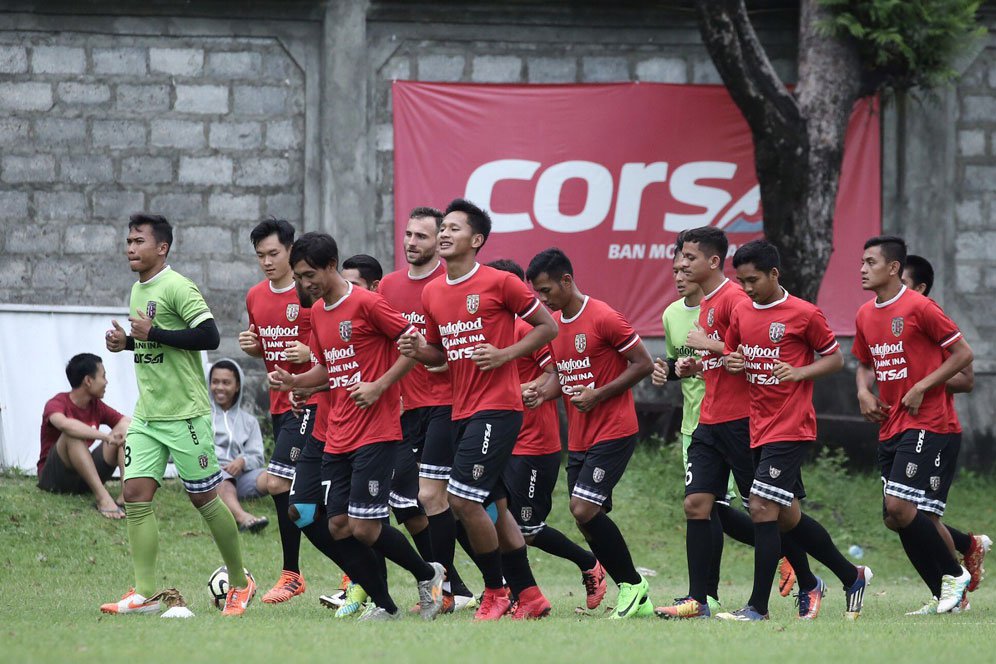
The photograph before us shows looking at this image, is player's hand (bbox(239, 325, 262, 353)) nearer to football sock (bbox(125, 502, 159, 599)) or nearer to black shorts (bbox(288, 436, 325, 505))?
black shorts (bbox(288, 436, 325, 505))

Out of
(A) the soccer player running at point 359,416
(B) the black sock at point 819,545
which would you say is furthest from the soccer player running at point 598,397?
(A) the soccer player running at point 359,416

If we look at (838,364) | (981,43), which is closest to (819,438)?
(981,43)

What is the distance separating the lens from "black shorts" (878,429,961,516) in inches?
349

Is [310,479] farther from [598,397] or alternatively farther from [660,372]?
[660,372]

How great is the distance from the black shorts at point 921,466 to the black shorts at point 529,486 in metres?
2.13

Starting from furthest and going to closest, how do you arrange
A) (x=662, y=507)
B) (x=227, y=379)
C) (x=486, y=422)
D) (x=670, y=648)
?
(x=662, y=507)
(x=227, y=379)
(x=486, y=422)
(x=670, y=648)

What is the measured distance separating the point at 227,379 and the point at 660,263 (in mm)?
5285

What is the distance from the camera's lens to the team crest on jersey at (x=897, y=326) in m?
8.97

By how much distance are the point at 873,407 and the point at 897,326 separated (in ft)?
1.75

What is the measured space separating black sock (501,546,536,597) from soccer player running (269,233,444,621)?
17.0 inches

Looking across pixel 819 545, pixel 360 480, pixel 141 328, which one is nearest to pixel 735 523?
pixel 819 545

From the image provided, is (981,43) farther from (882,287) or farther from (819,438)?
(882,287)

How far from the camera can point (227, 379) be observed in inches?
496

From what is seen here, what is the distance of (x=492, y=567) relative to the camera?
8172mm
